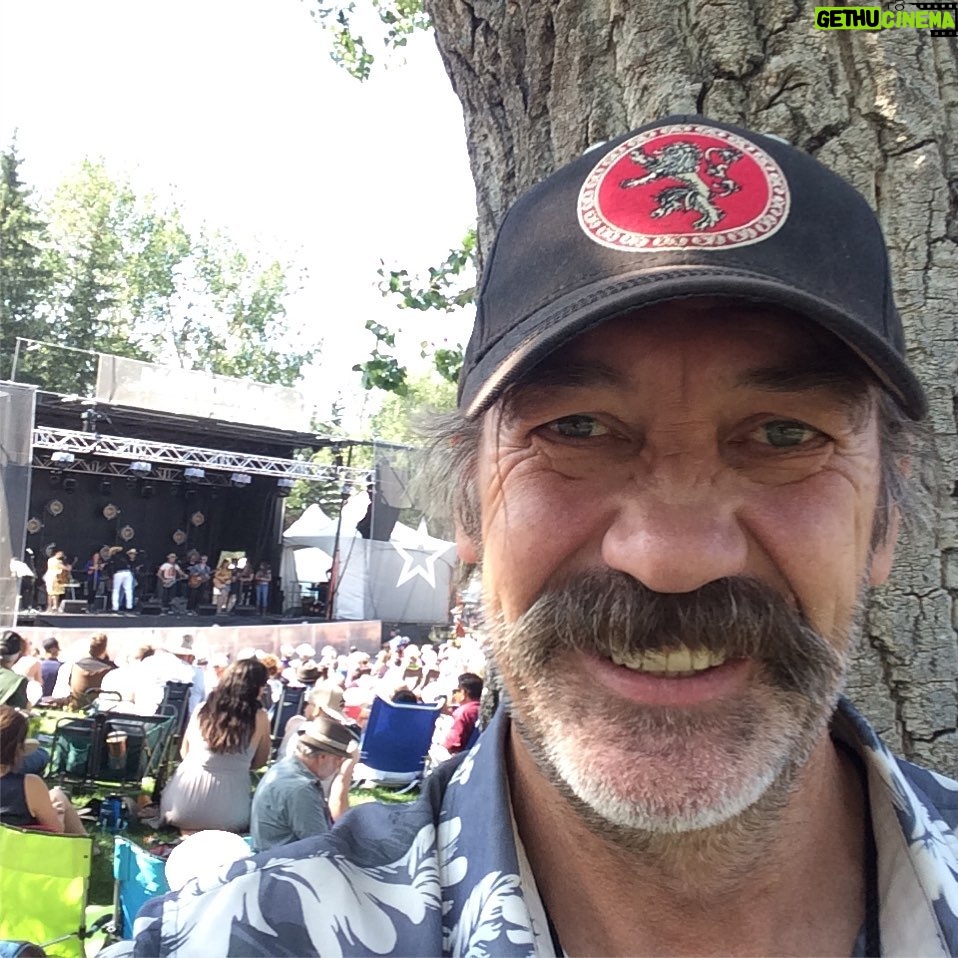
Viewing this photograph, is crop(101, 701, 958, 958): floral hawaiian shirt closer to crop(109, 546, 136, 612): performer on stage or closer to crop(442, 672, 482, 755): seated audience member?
crop(442, 672, 482, 755): seated audience member

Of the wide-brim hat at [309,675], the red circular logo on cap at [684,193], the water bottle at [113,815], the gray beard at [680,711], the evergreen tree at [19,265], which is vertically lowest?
the water bottle at [113,815]

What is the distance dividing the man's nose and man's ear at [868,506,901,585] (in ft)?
1.15

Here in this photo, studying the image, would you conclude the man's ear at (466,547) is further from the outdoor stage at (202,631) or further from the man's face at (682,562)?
the outdoor stage at (202,631)

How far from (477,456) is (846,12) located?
46.5 inches

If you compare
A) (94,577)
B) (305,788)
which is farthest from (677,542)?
(94,577)

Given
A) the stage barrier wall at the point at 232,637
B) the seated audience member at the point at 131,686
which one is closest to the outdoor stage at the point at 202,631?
the stage barrier wall at the point at 232,637

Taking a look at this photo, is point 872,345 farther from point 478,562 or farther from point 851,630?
point 478,562

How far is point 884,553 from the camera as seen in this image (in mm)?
1349

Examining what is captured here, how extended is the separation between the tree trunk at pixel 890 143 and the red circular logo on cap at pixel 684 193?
0.66 metres

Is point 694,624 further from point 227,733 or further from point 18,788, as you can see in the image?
point 227,733

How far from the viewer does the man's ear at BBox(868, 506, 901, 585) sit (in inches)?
51.4

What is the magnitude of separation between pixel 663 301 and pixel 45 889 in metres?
4.30

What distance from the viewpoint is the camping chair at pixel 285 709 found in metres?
8.59

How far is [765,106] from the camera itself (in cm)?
168
